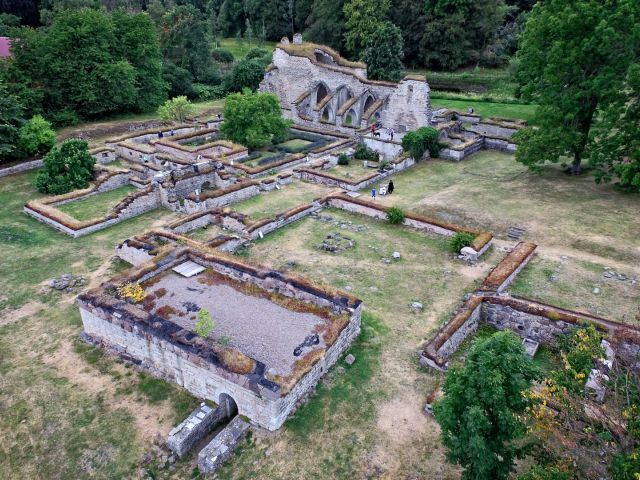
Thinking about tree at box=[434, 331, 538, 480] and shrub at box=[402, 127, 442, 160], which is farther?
shrub at box=[402, 127, 442, 160]

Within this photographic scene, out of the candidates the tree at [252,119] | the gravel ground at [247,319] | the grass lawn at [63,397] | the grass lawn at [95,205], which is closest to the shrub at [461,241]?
the gravel ground at [247,319]

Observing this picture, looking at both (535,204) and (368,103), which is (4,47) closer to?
(368,103)

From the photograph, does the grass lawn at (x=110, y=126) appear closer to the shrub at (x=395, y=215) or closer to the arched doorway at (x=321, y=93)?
the arched doorway at (x=321, y=93)

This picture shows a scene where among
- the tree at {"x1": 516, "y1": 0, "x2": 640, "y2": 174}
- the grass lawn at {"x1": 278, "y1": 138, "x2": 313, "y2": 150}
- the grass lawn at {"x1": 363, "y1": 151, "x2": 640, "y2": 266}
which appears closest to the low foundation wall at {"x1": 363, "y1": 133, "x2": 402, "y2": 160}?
the grass lawn at {"x1": 363, "y1": 151, "x2": 640, "y2": 266}

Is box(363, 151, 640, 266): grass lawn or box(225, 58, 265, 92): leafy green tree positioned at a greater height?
box(225, 58, 265, 92): leafy green tree

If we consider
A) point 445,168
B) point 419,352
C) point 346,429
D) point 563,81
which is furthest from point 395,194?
point 346,429

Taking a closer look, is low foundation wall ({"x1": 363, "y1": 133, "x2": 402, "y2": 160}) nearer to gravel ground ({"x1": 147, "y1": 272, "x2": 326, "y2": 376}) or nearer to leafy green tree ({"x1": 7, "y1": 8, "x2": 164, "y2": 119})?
gravel ground ({"x1": 147, "y1": 272, "x2": 326, "y2": 376})
